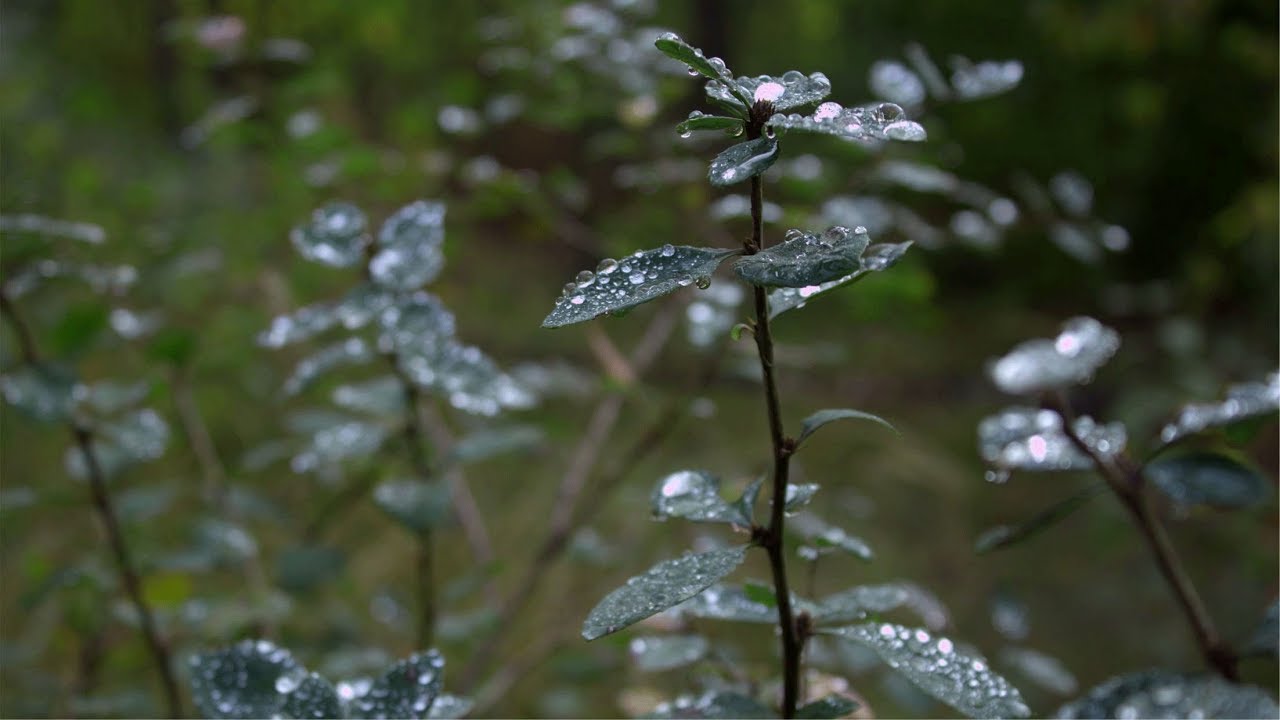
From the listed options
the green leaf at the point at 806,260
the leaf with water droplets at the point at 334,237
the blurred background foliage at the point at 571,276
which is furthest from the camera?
the blurred background foliage at the point at 571,276

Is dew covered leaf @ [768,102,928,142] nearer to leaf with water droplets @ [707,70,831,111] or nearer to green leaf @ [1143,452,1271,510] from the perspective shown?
leaf with water droplets @ [707,70,831,111]

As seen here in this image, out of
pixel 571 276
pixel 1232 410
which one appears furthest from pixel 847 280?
pixel 571 276

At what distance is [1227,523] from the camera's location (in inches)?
62.6

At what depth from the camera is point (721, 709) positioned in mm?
383

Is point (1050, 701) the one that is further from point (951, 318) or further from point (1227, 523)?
point (951, 318)

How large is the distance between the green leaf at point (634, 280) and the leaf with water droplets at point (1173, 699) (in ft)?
0.86

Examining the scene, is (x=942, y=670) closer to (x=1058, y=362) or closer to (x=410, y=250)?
(x=1058, y=362)

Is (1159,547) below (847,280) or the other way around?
below

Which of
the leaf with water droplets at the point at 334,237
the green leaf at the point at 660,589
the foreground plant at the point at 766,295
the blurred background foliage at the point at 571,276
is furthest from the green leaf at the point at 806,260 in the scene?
the blurred background foliage at the point at 571,276

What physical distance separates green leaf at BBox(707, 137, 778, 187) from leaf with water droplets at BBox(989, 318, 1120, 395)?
0.25 meters

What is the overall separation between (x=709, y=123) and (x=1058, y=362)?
0.30 metres

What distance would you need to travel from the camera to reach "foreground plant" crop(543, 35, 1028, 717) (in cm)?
30

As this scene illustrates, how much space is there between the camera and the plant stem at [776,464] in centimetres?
31

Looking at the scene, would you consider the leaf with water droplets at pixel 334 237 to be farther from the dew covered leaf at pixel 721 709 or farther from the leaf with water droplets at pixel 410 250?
the dew covered leaf at pixel 721 709
